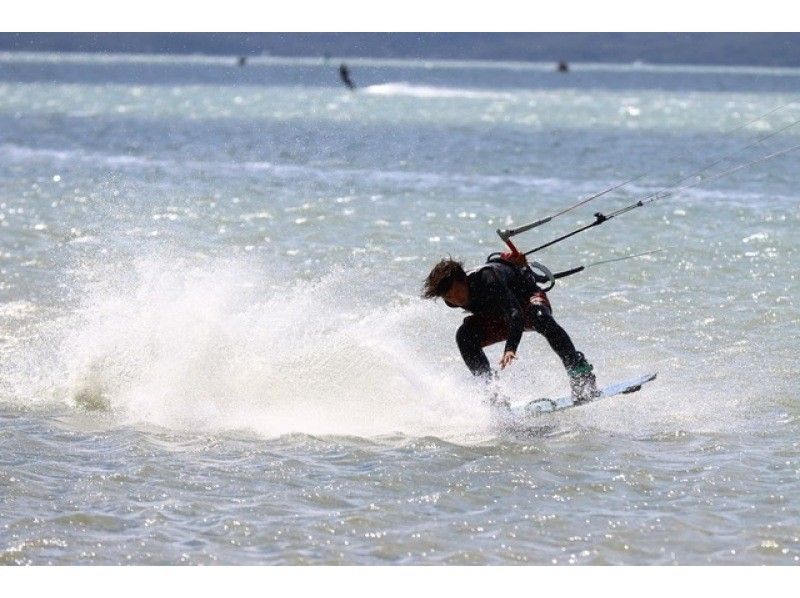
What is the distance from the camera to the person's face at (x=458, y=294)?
8.66 meters

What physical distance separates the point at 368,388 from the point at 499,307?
1494 millimetres

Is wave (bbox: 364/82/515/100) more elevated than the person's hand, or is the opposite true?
the person's hand

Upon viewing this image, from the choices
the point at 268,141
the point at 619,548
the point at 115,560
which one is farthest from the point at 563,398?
the point at 268,141

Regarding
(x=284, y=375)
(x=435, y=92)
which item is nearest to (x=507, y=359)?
(x=284, y=375)

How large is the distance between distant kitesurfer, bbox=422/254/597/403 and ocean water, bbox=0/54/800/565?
36cm

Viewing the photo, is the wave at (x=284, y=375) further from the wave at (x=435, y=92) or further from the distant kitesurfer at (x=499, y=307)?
the wave at (x=435, y=92)

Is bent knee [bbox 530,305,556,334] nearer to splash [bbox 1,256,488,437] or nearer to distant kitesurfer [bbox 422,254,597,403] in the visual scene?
distant kitesurfer [bbox 422,254,597,403]

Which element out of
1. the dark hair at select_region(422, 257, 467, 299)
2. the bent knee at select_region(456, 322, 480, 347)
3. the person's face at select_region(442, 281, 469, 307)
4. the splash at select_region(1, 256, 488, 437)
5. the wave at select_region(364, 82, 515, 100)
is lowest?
the wave at select_region(364, 82, 515, 100)

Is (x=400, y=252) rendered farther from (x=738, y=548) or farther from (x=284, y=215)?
(x=738, y=548)

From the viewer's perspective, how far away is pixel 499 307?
876cm

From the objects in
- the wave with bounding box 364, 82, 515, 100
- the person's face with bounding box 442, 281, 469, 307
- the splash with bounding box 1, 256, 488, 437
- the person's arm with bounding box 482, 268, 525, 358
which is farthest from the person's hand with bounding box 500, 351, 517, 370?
the wave with bounding box 364, 82, 515, 100

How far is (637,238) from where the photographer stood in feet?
57.6

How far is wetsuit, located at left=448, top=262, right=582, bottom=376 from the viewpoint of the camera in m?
8.73

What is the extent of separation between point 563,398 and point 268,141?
27.9m
